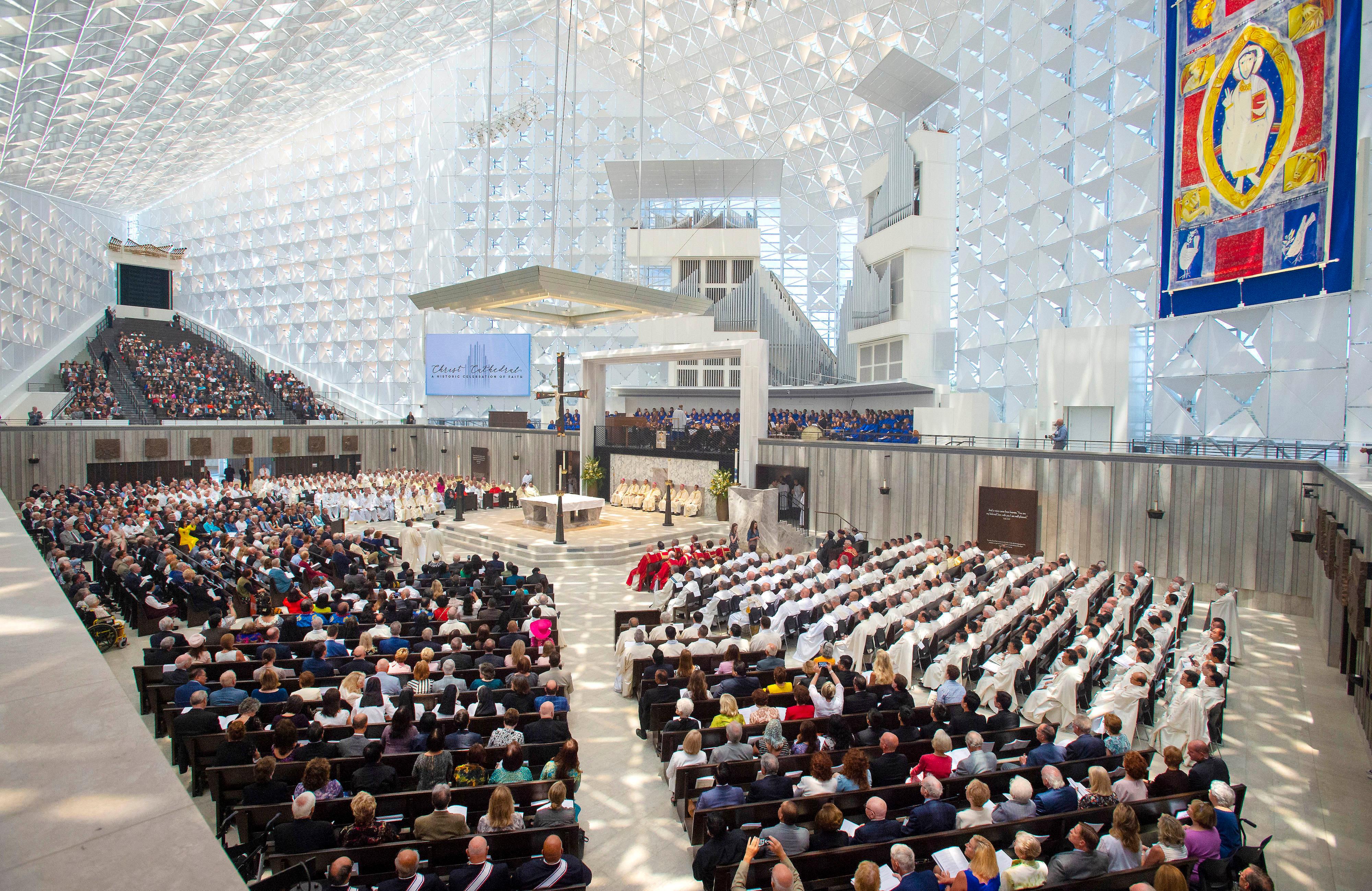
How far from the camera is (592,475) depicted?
25.6m

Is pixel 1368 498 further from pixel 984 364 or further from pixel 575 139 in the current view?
pixel 575 139

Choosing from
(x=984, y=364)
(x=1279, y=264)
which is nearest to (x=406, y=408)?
(x=984, y=364)

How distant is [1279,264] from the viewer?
43.9ft

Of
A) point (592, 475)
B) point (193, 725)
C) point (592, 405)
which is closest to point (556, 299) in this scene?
point (592, 405)

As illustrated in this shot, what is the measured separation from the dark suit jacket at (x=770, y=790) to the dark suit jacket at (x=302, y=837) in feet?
10.1

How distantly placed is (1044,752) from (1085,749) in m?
0.41

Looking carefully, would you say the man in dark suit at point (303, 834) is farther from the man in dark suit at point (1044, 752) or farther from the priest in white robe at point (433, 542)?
the priest in white robe at point (433, 542)

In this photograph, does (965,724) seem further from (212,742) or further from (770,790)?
(212,742)

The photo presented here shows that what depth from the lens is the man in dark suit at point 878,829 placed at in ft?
16.7

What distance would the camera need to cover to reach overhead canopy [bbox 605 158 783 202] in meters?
28.2

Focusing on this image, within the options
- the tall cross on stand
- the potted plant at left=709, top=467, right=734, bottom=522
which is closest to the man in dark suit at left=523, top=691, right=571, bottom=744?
the tall cross on stand

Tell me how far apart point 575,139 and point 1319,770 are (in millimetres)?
35868

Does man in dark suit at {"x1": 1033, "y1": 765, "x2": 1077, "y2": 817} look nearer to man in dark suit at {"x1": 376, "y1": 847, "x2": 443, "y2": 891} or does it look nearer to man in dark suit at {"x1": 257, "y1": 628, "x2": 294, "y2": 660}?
man in dark suit at {"x1": 376, "y1": 847, "x2": 443, "y2": 891}

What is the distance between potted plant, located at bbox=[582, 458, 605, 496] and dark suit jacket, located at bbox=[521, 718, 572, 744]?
18.9 meters
